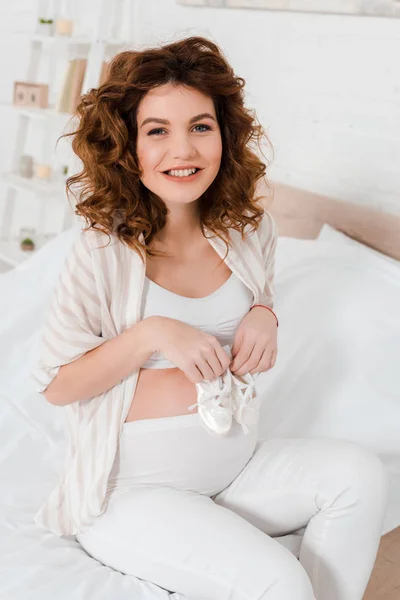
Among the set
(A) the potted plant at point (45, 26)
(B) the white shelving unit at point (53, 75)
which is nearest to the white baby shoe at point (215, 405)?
(B) the white shelving unit at point (53, 75)

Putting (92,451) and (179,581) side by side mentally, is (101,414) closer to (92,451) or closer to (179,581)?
(92,451)

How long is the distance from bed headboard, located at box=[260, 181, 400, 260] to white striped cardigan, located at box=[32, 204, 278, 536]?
0.81 m

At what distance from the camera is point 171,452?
131 centimetres

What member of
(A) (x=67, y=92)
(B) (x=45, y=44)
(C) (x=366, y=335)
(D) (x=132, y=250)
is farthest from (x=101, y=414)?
(B) (x=45, y=44)

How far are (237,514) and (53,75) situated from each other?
258 centimetres

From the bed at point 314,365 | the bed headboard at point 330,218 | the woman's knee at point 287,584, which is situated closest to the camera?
the woman's knee at point 287,584

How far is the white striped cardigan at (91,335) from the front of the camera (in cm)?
129

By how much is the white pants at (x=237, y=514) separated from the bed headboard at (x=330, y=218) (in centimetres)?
87

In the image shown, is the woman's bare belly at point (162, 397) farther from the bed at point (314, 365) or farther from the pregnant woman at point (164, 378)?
the bed at point (314, 365)

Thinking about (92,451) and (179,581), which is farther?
(92,451)

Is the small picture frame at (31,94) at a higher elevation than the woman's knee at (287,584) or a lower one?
higher

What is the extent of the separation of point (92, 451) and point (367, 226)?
3.80 feet

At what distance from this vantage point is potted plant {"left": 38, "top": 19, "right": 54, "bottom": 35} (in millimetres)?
3133

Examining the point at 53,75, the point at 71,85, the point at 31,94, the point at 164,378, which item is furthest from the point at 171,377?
the point at 53,75
